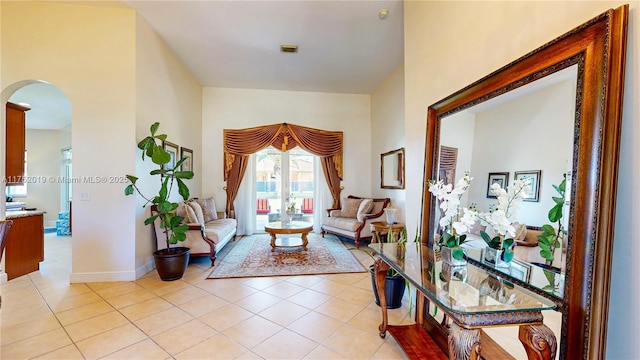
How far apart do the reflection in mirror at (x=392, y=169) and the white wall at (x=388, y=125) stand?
0.31 ft

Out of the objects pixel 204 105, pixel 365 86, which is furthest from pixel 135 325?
pixel 365 86

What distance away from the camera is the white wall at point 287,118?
581 cm

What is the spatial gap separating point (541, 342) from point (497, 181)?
0.83 meters

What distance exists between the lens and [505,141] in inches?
60.0

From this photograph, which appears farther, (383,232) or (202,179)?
(202,179)

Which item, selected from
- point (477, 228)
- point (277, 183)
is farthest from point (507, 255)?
point (277, 183)

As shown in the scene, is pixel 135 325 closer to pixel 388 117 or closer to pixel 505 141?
pixel 505 141

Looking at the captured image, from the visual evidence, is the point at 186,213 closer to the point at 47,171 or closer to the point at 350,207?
the point at 350,207

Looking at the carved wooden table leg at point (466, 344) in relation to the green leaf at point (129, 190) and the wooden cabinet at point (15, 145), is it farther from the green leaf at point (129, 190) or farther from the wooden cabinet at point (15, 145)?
the wooden cabinet at point (15, 145)

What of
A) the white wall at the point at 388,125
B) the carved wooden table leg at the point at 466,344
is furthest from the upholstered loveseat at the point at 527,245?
the white wall at the point at 388,125

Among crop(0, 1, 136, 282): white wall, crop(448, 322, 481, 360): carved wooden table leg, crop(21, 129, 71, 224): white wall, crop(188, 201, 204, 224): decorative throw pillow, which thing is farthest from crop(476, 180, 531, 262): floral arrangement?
crop(21, 129, 71, 224): white wall

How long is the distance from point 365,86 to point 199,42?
11.0ft

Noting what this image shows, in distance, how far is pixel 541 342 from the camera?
107 cm

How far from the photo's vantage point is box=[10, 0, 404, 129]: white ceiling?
311cm
